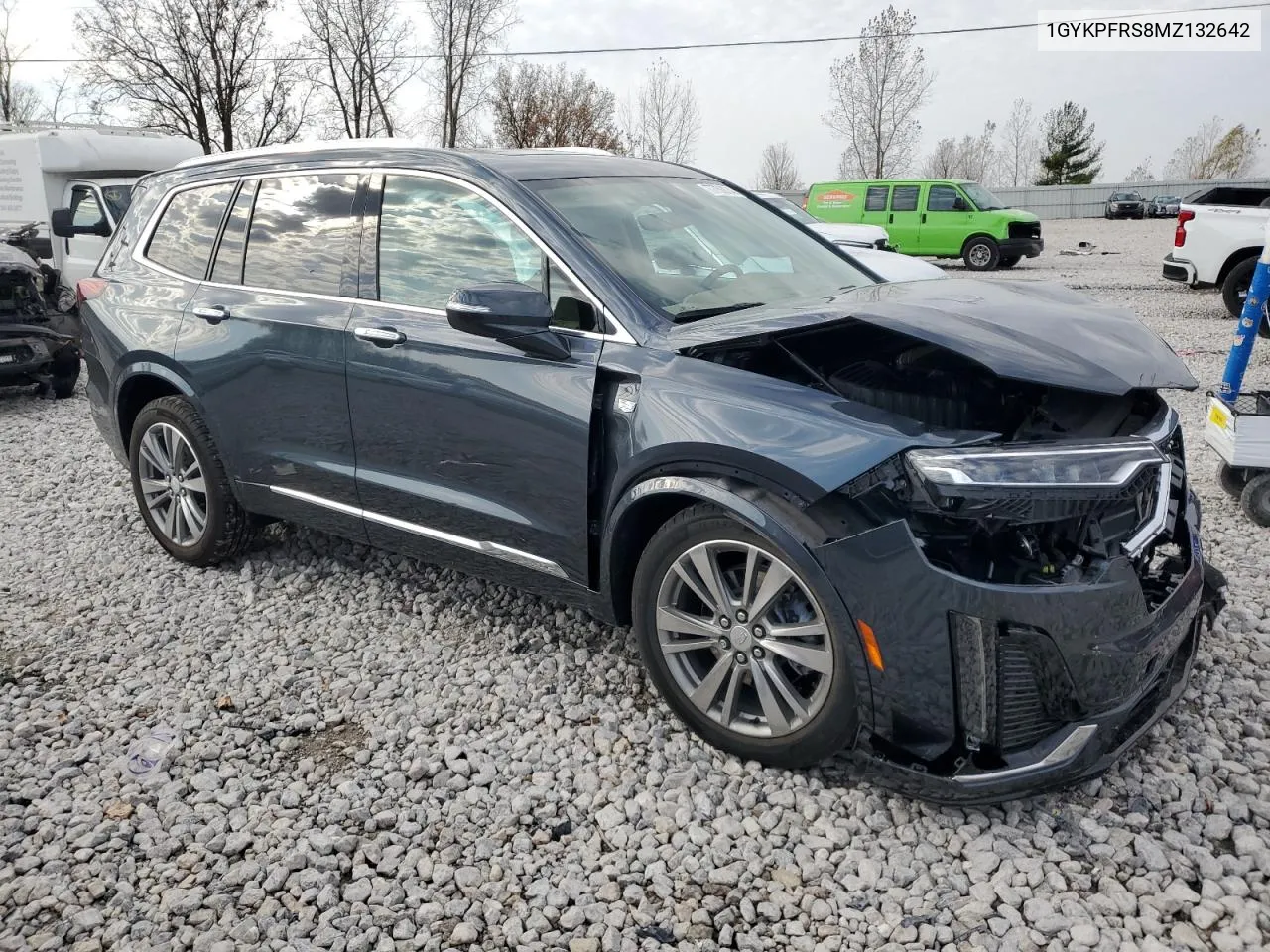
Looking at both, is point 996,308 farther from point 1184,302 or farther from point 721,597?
point 1184,302

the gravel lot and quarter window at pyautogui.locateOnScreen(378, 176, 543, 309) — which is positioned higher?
quarter window at pyautogui.locateOnScreen(378, 176, 543, 309)

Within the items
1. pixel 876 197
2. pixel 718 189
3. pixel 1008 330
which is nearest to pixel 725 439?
pixel 1008 330

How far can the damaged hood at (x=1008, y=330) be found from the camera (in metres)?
2.66

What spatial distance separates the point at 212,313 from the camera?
433 centimetres

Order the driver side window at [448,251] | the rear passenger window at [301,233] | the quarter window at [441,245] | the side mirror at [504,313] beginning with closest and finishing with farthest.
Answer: the side mirror at [504,313] → the driver side window at [448,251] → the quarter window at [441,245] → the rear passenger window at [301,233]

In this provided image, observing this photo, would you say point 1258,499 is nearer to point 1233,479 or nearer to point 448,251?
point 1233,479

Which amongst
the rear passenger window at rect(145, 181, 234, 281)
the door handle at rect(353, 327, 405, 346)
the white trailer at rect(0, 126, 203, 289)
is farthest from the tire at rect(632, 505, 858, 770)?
the white trailer at rect(0, 126, 203, 289)

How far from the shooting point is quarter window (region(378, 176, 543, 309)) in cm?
348

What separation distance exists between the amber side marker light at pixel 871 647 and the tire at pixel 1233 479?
3.66 meters

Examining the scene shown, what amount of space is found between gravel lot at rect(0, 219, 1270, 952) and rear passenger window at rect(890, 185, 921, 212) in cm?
1929

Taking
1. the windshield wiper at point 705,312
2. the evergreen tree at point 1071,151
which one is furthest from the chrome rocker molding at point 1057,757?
the evergreen tree at point 1071,151

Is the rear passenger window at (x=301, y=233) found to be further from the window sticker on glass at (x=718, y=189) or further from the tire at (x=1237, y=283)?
the tire at (x=1237, y=283)

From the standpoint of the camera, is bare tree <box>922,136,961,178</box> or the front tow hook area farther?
bare tree <box>922,136,961,178</box>

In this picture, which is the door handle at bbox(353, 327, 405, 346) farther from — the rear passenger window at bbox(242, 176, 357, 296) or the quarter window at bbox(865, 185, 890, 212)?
the quarter window at bbox(865, 185, 890, 212)
